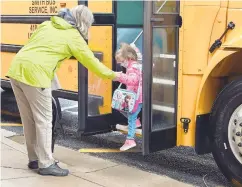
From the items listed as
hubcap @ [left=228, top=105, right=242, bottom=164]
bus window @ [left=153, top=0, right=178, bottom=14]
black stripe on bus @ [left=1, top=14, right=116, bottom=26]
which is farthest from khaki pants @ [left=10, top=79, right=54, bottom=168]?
hubcap @ [left=228, top=105, right=242, bottom=164]

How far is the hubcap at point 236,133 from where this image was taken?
13.2 feet

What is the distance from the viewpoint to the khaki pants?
14.2 ft

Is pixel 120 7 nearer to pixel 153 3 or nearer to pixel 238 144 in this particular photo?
pixel 153 3

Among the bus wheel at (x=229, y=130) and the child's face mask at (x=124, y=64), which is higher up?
the child's face mask at (x=124, y=64)

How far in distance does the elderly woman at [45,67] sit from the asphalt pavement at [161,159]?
924mm

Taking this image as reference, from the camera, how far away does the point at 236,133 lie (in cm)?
404

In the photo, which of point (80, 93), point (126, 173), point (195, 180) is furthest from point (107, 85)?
point (195, 180)

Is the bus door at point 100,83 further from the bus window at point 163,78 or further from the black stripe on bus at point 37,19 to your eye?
the bus window at point 163,78

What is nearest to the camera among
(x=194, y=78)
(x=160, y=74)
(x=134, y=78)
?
(x=194, y=78)

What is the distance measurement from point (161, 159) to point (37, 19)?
2312 millimetres

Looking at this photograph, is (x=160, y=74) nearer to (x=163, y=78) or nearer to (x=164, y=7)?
(x=163, y=78)

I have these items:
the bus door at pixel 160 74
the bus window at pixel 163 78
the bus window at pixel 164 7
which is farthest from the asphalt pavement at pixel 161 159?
the bus window at pixel 164 7

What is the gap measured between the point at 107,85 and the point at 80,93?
1.47 ft

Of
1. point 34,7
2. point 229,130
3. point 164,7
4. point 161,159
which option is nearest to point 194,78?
point 229,130
